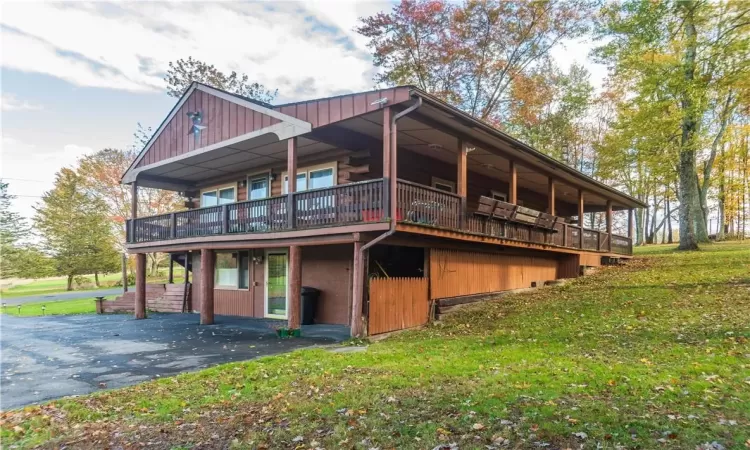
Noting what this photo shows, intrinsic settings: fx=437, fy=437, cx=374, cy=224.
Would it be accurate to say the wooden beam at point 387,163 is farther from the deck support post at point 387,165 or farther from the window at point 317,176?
the window at point 317,176

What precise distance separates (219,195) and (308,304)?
7341 millimetres

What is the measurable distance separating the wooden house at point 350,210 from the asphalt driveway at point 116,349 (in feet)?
3.62

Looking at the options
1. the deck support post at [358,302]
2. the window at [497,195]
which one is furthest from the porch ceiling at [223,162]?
the window at [497,195]

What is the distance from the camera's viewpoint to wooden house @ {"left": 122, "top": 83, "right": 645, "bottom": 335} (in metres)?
9.41

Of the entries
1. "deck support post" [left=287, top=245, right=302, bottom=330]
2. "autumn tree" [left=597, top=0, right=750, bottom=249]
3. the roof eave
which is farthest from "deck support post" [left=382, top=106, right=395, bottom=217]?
"autumn tree" [left=597, top=0, right=750, bottom=249]

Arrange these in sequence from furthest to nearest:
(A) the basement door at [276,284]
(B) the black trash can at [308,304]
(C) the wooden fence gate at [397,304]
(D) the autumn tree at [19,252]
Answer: (D) the autumn tree at [19,252] < (A) the basement door at [276,284] < (B) the black trash can at [308,304] < (C) the wooden fence gate at [397,304]

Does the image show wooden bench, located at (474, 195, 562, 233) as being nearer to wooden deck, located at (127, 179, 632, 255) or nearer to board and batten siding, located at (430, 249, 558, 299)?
wooden deck, located at (127, 179, 632, 255)

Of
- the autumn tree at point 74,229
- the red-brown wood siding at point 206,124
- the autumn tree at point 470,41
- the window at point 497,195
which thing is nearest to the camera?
the red-brown wood siding at point 206,124

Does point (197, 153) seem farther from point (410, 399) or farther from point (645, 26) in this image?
point (645, 26)

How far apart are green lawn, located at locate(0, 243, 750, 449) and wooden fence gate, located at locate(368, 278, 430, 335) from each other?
76 centimetres

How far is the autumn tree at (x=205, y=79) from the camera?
99.7 ft

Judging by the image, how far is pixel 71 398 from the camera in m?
5.73

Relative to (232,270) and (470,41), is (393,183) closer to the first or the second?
(232,270)

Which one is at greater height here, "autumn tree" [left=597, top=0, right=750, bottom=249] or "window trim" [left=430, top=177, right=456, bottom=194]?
"autumn tree" [left=597, top=0, right=750, bottom=249]
